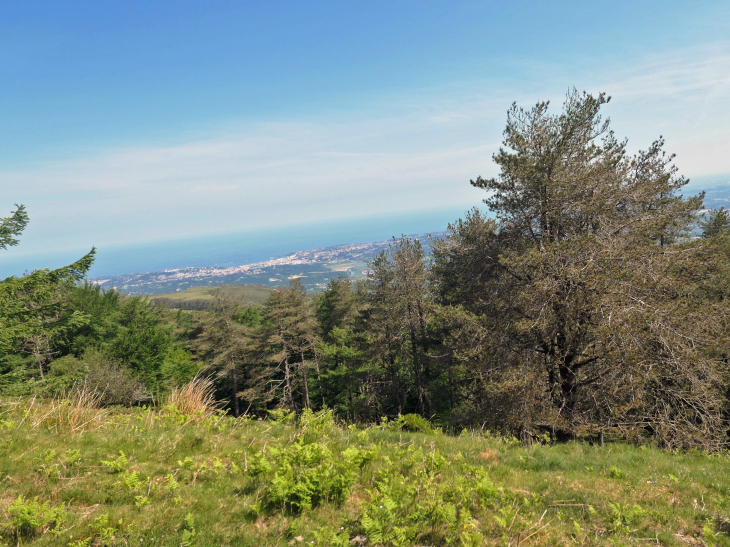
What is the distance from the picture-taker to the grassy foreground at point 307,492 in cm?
277

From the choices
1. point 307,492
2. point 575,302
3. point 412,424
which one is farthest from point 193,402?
point 575,302

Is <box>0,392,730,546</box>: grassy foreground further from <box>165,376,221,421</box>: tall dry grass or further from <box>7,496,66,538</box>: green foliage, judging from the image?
<box>165,376,221,421</box>: tall dry grass

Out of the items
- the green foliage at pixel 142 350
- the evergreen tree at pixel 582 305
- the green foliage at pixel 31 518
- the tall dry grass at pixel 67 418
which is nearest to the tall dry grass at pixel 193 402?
the tall dry grass at pixel 67 418

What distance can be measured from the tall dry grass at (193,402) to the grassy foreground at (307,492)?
661mm

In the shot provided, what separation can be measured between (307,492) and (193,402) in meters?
4.46

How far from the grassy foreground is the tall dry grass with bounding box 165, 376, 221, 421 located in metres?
0.66

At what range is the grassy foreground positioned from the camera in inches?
109

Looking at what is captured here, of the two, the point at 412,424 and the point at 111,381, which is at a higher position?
the point at 412,424

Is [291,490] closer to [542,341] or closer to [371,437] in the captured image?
[371,437]

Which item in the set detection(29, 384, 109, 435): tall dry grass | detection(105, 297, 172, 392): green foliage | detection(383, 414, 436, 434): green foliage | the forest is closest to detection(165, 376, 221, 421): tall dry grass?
the forest

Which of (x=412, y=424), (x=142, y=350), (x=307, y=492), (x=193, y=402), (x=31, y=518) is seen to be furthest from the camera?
(x=142, y=350)

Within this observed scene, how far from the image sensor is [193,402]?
253 inches

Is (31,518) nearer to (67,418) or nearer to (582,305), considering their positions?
(67,418)

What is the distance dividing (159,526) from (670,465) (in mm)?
7639
